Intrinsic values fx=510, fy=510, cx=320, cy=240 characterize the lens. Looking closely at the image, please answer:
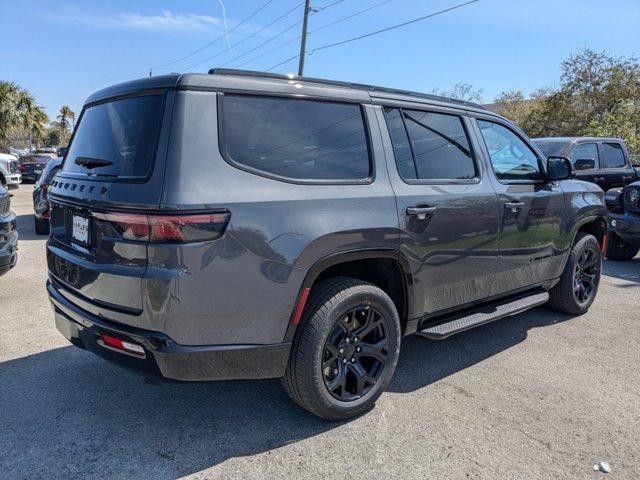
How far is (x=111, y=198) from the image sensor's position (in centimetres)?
256

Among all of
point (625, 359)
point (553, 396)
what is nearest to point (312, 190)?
point (553, 396)

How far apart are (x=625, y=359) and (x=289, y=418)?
2886 millimetres

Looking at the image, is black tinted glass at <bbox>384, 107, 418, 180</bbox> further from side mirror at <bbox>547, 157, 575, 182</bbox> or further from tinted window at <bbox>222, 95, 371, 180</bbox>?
side mirror at <bbox>547, 157, 575, 182</bbox>

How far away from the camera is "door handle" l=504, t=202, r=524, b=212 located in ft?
13.1

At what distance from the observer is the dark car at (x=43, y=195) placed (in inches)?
329

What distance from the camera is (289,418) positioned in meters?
3.15

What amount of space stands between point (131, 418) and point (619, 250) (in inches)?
313

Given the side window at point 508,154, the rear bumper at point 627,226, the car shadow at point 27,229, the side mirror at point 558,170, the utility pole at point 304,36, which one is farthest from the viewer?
the utility pole at point 304,36

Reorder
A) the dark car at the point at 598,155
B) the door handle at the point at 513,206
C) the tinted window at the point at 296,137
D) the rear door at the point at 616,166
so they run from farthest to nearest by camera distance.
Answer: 1. the rear door at the point at 616,166
2. the dark car at the point at 598,155
3. the door handle at the point at 513,206
4. the tinted window at the point at 296,137

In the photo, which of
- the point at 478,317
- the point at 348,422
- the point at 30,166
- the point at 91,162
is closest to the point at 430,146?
the point at 478,317

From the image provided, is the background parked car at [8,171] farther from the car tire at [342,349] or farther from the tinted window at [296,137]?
the car tire at [342,349]

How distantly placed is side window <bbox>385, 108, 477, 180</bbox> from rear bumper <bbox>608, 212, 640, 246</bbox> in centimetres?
485

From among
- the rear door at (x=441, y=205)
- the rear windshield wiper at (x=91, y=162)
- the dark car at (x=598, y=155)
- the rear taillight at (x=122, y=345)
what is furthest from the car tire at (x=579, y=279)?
the dark car at (x=598, y=155)

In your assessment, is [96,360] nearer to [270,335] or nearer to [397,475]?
[270,335]
